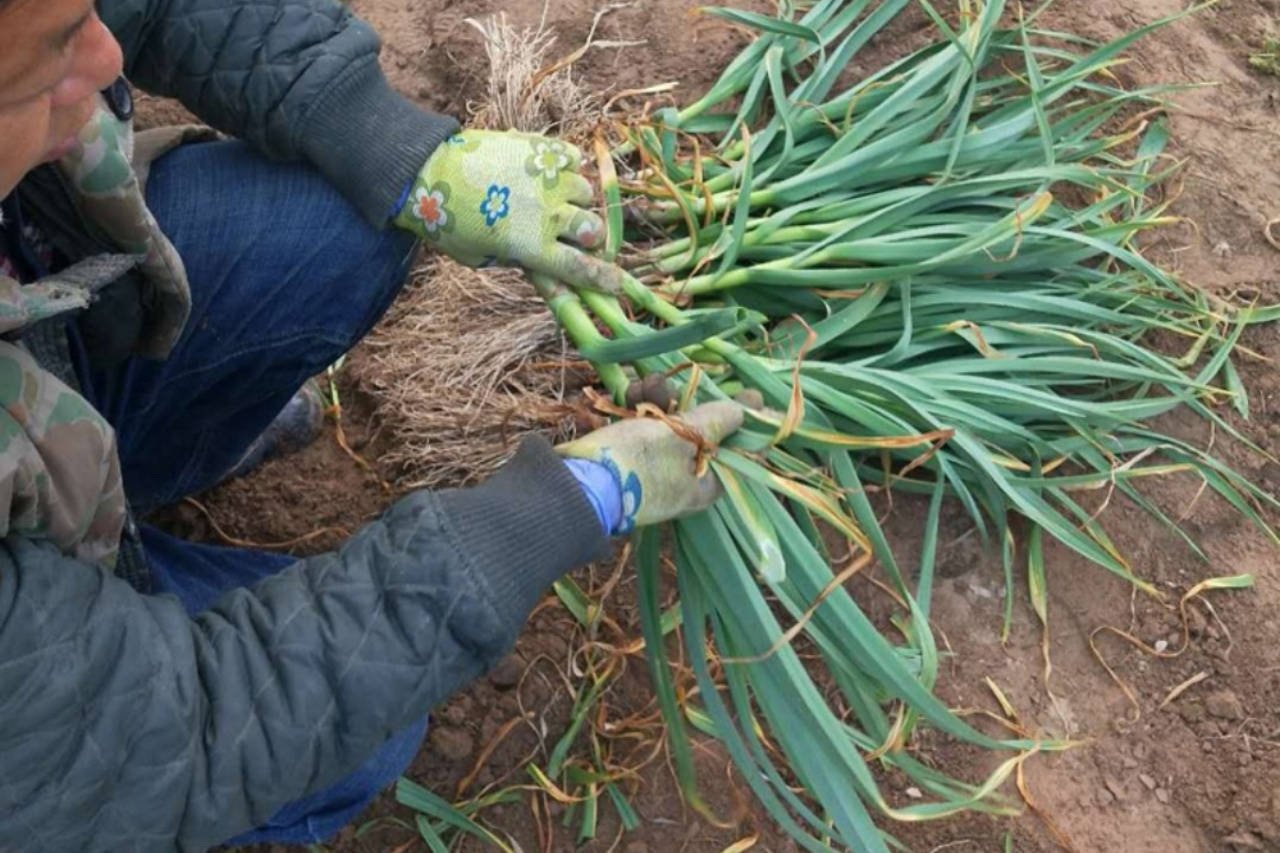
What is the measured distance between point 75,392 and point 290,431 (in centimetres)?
64

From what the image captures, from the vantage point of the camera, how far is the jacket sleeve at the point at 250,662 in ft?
2.82

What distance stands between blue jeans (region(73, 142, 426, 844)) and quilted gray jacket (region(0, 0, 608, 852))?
0.19 metres

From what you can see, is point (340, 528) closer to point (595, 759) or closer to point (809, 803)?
point (595, 759)

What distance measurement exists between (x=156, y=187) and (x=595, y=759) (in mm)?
772

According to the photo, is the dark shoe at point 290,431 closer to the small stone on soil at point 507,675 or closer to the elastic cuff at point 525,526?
the small stone on soil at point 507,675

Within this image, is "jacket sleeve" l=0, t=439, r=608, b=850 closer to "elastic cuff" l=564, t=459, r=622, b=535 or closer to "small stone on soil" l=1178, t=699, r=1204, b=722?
"elastic cuff" l=564, t=459, r=622, b=535

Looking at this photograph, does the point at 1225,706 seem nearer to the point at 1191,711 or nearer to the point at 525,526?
the point at 1191,711

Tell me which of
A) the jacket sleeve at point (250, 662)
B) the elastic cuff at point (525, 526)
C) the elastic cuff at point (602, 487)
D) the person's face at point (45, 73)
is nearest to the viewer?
the person's face at point (45, 73)

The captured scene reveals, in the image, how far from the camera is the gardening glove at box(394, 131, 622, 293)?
1.31 metres

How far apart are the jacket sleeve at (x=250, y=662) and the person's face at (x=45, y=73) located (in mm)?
285

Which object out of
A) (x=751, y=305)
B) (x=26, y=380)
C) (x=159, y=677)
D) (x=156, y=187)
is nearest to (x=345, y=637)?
(x=159, y=677)

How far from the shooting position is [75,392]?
3.26 ft

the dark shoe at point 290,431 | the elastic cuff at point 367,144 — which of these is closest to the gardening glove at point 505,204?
the elastic cuff at point 367,144

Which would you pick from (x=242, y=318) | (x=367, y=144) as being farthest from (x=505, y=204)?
(x=242, y=318)
